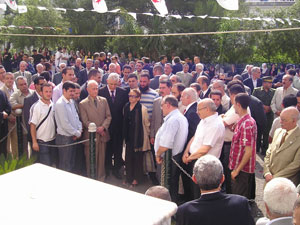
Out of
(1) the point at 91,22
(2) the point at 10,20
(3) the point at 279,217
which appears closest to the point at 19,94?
(3) the point at 279,217

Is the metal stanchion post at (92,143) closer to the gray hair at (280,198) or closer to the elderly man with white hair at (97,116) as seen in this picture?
the elderly man with white hair at (97,116)

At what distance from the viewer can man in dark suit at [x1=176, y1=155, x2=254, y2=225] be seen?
2.68 metres

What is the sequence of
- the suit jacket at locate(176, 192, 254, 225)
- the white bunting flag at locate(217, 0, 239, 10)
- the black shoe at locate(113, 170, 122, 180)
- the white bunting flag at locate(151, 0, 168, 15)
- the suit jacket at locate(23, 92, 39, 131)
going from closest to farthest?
the suit jacket at locate(176, 192, 254, 225) → the suit jacket at locate(23, 92, 39, 131) → the black shoe at locate(113, 170, 122, 180) → the white bunting flag at locate(217, 0, 239, 10) → the white bunting flag at locate(151, 0, 168, 15)

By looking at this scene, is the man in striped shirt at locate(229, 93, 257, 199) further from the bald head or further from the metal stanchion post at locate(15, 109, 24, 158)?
the metal stanchion post at locate(15, 109, 24, 158)

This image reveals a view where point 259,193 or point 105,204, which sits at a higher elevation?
point 105,204

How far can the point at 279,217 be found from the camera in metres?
2.74

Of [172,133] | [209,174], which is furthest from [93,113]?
[209,174]

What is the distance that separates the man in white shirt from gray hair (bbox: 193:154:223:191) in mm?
3532

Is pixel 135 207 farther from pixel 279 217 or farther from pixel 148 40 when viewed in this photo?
pixel 148 40

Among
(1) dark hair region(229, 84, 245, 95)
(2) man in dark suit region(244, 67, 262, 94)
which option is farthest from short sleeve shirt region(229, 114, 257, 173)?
(2) man in dark suit region(244, 67, 262, 94)

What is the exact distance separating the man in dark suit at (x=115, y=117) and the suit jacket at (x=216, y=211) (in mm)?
4018

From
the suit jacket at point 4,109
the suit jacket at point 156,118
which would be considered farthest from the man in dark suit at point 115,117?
the suit jacket at point 4,109

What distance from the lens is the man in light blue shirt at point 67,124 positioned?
5.68 meters

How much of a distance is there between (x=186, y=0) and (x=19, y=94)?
29118 millimetres
